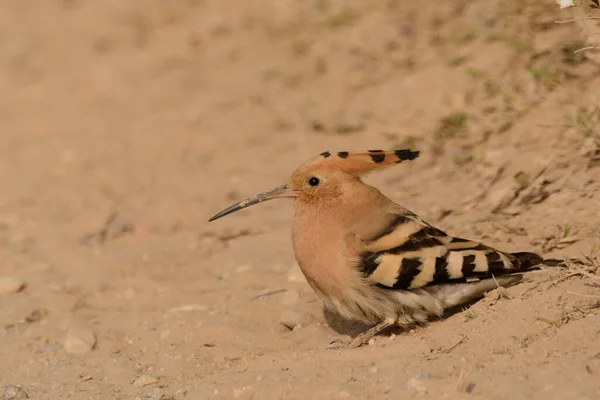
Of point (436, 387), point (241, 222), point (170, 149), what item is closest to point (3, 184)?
point (170, 149)

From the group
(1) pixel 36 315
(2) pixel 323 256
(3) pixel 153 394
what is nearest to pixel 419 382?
(2) pixel 323 256

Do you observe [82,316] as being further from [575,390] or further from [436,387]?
[575,390]

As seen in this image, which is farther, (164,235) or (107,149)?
(107,149)

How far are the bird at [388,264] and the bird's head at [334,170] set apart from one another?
0.5 inches

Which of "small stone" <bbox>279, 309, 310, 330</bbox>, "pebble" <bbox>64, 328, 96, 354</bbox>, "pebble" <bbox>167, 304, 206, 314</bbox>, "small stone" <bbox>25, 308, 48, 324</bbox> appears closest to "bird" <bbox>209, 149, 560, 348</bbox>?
"small stone" <bbox>279, 309, 310, 330</bbox>

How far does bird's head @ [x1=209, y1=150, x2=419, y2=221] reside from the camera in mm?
3898

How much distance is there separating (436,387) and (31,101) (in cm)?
548

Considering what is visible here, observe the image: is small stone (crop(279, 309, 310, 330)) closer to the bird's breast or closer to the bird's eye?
the bird's breast

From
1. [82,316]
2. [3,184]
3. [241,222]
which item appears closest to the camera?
[82,316]

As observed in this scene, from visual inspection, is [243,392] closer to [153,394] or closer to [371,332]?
[153,394]

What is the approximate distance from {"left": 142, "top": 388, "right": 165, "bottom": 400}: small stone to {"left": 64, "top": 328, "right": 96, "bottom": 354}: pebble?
0.64 m

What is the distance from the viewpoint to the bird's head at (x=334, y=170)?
12.8 feet

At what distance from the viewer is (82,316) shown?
14.3ft

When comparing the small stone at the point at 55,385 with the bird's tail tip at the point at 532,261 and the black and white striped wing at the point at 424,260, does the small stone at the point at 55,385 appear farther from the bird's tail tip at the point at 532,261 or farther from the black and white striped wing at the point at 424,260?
the bird's tail tip at the point at 532,261
